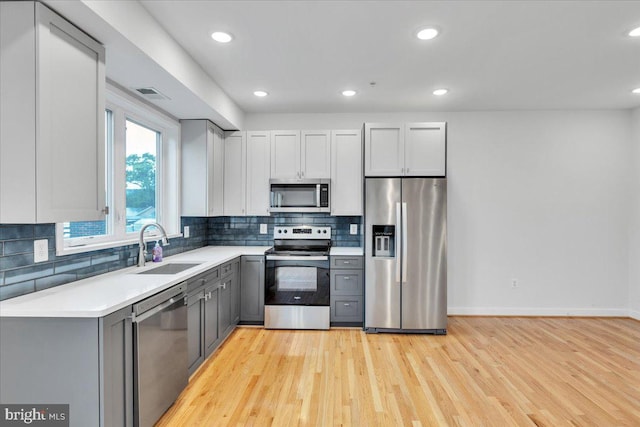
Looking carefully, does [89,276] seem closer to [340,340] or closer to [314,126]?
[340,340]

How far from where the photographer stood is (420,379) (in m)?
2.64

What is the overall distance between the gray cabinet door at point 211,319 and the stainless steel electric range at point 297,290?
75 cm

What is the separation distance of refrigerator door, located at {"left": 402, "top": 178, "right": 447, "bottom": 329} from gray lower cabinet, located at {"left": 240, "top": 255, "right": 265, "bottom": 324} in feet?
5.18

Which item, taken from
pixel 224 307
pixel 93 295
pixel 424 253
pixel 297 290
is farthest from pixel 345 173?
pixel 93 295

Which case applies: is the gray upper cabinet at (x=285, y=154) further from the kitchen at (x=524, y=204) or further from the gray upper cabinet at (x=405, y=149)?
the gray upper cabinet at (x=405, y=149)

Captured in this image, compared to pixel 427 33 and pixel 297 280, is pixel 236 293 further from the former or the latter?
pixel 427 33

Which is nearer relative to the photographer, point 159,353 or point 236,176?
point 159,353

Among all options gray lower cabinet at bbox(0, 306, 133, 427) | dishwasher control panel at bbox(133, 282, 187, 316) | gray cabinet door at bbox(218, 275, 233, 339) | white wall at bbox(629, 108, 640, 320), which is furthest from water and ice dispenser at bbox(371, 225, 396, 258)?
white wall at bbox(629, 108, 640, 320)

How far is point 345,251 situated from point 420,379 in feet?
5.29

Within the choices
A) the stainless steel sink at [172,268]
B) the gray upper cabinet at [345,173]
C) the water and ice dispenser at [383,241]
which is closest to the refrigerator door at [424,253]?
the water and ice dispenser at [383,241]

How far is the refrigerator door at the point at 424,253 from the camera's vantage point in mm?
3566

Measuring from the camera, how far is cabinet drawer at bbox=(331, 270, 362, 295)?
3.75 metres

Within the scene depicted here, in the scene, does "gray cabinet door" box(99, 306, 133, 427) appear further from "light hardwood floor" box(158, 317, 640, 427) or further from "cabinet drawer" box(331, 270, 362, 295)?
"cabinet drawer" box(331, 270, 362, 295)

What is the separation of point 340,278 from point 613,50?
123 inches
